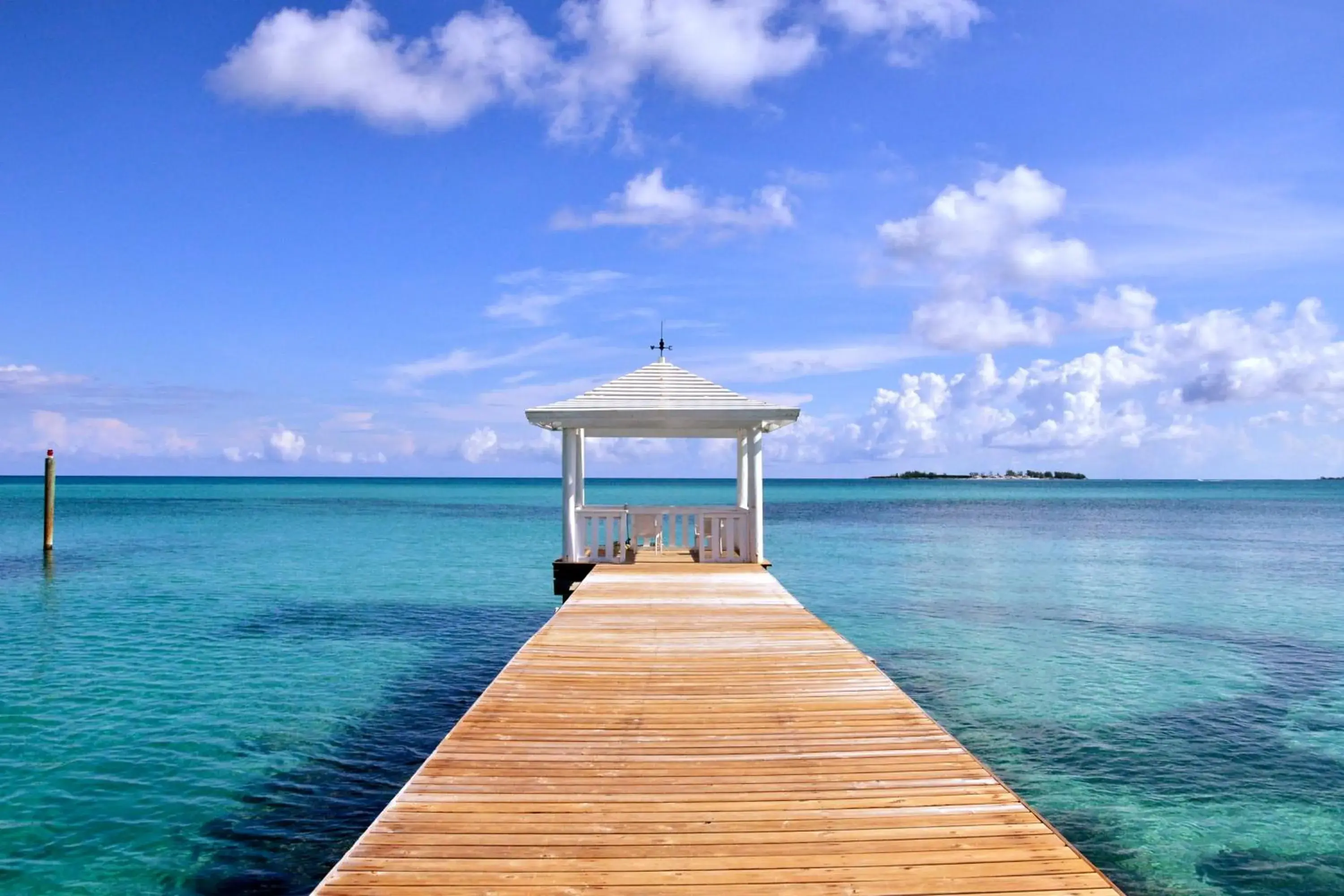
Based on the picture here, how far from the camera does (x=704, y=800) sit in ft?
13.4

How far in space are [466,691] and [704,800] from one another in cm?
773

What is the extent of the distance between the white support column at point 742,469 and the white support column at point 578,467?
8.43 ft

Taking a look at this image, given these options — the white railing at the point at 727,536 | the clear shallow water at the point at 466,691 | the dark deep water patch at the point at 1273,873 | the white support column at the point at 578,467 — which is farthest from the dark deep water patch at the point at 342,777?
the dark deep water patch at the point at 1273,873

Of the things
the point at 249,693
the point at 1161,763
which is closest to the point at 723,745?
the point at 1161,763

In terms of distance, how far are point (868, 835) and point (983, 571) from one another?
23169mm

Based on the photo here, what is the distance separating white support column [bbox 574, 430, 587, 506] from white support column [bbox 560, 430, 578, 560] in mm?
52

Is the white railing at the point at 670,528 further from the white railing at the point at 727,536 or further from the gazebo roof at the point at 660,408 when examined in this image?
the gazebo roof at the point at 660,408

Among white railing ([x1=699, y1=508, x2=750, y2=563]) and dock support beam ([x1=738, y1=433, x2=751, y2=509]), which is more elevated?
dock support beam ([x1=738, y1=433, x2=751, y2=509])

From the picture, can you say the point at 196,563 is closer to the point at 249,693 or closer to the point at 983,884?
the point at 249,693

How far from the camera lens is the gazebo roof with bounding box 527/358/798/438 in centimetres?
1248

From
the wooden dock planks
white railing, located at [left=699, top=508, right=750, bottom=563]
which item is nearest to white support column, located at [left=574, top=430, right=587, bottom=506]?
white railing, located at [left=699, top=508, right=750, bottom=563]

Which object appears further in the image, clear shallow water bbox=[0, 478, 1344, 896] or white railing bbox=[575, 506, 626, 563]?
white railing bbox=[575, 506, 626, 563]

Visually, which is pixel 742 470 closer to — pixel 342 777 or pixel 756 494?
pixel 756 494

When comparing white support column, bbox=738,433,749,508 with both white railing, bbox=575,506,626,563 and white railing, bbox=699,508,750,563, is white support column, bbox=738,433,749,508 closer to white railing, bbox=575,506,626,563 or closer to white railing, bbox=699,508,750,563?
white railing, bbox=699,508,750,563
